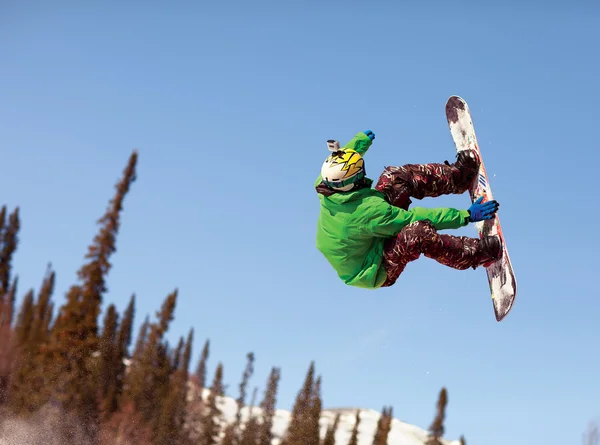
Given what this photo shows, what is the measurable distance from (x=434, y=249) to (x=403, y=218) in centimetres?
57

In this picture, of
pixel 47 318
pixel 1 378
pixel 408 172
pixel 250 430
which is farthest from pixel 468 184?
pixel 47 318

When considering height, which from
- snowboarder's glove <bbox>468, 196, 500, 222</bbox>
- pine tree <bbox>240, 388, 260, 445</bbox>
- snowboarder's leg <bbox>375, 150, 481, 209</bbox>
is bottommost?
pine tree <bbox>240, 388, 260, 445</bbox>

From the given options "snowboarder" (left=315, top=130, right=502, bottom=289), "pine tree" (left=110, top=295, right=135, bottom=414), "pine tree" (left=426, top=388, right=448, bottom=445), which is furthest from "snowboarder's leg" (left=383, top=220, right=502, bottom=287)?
"pine tree" (left=426, top=388, right=448, bottom=445)

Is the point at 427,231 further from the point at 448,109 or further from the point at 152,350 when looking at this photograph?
the point at 152,350

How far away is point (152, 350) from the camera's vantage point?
232 ft

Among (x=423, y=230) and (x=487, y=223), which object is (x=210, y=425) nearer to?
(x=487, y=223)

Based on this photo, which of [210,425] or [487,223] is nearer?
[487,223]

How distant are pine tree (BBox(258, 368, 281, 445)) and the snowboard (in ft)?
229

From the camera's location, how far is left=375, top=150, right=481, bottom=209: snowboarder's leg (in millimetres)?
9453

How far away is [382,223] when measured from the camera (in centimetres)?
877

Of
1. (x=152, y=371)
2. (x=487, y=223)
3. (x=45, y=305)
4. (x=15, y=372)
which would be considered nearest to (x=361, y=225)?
(x=487, y=223)

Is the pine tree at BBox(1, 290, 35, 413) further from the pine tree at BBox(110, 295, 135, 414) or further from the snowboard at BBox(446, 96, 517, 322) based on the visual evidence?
the snowboard at BBox(446, 96, 517, 322)

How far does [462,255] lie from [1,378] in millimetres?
51309

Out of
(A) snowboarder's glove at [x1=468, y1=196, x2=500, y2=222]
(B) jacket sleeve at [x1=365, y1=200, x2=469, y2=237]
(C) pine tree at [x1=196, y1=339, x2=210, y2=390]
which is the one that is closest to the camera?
(B) jacket sleeve at [x1=365, y1=200, x2=469, y2=237]
